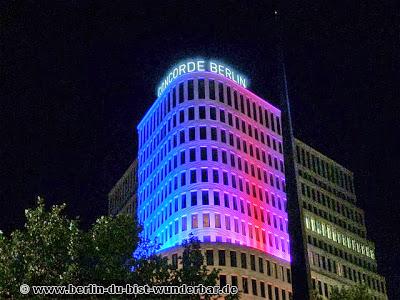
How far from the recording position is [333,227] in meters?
A: 122

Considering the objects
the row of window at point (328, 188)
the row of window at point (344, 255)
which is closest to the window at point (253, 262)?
the row of window at point (344, 255)

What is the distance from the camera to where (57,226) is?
3762 centimetres

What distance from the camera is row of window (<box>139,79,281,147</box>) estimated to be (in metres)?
103

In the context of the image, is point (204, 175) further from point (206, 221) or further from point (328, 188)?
point (328, 188)

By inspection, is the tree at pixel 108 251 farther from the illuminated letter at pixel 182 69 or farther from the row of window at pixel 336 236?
the row of window at pixel 336 236

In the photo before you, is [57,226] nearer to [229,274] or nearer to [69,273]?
[69,273]

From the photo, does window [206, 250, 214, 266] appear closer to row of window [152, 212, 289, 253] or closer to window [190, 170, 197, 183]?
row of window [152, 212, 289, 253]

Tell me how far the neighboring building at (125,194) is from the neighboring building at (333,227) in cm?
3753

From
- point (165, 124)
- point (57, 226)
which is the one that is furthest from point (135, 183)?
point (57, 226)

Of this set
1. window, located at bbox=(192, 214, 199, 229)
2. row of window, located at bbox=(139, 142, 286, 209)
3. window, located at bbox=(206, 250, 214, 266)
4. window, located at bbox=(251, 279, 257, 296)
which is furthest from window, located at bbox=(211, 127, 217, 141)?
window, located at bbox=(251, 279, 257, 296)

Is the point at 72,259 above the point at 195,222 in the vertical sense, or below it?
below

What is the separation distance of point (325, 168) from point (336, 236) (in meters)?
16.1

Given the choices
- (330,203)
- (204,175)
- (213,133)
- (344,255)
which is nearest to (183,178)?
(204,175)

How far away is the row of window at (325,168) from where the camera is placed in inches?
4838
